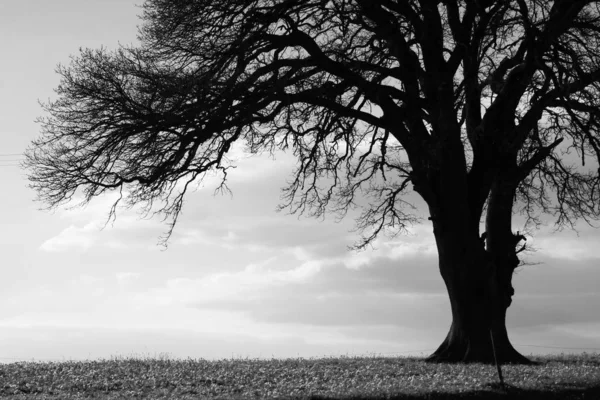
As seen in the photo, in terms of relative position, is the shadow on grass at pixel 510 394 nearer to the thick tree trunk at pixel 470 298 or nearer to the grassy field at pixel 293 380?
the grassy field at pixel 293 380

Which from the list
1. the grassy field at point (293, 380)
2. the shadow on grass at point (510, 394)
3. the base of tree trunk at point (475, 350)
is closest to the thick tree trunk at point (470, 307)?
the base of tree trunk at point (475, 350)

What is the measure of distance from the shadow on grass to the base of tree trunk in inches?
185

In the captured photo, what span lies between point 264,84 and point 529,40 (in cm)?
649

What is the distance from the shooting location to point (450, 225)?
20047 mm

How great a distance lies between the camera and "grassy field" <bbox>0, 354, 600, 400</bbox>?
14.3m

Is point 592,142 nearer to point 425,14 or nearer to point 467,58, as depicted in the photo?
point 467,58

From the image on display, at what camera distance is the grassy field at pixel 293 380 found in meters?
14.3

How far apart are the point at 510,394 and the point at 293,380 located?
183 inches

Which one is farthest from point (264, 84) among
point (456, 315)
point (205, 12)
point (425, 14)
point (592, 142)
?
point (592, 142)

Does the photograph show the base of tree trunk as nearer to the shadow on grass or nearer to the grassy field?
the grassy field

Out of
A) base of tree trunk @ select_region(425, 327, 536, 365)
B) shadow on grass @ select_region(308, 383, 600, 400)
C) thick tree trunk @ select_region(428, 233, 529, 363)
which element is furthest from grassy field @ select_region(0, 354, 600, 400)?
thick tree trunk @ select_region(428, 233, 529, 363)

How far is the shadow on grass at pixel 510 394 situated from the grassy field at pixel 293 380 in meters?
0.02

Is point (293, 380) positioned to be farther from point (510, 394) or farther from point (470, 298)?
point (470, 298)

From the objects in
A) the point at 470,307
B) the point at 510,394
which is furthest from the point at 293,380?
the point at 470,307
